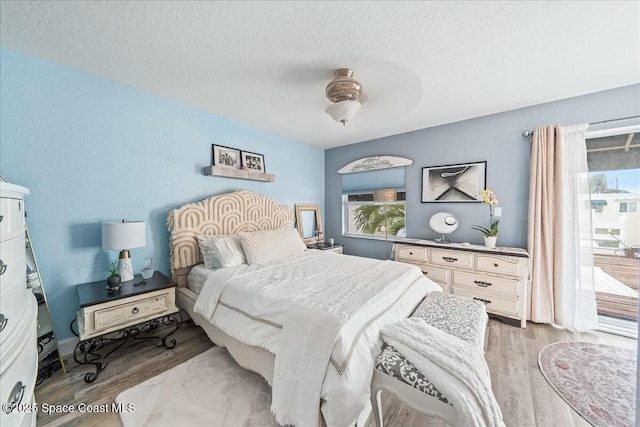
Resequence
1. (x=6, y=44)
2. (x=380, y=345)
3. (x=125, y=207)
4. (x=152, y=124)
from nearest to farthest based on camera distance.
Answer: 1. (x=380, y=345)
2. (x=6, y=44)
3. (x=125, y=207)
4. (x=152, y=124)

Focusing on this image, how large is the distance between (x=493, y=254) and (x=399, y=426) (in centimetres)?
211

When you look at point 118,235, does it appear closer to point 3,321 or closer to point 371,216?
point 3,321

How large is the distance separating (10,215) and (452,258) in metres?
3.58

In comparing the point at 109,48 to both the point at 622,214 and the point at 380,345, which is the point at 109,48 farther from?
the point at 622,214

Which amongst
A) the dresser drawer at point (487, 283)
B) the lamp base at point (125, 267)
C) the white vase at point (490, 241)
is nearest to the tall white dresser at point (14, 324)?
the lamp base at point (125, 267)

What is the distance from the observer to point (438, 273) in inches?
114

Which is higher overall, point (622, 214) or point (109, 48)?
point (109, 48)

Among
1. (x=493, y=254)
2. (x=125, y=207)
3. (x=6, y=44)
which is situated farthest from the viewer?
(x=493, y=254)

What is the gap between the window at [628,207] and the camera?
2299mm

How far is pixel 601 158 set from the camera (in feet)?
7.97

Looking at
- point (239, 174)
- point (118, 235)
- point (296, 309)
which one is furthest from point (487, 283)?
point (118, 235)

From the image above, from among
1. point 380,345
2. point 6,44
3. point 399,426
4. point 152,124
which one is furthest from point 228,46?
point 399,426

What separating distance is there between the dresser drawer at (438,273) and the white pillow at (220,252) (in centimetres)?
232

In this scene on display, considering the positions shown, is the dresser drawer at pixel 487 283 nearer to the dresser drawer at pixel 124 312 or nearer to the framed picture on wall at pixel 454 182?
the framed picture on wall at pixel 454 182
